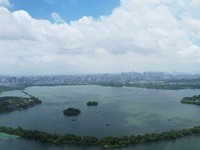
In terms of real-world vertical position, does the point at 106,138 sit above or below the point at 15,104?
below

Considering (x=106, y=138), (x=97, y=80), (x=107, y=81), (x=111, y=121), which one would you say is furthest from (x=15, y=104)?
(x=97, y=80)

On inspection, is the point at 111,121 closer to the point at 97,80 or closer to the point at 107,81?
the point at 107,81

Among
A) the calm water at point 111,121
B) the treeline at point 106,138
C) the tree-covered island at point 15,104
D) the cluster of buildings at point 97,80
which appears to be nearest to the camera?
the treeline at point 106,138

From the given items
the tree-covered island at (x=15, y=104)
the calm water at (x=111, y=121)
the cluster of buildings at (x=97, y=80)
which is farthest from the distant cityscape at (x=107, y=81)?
the calm water at (x=111, y=121)

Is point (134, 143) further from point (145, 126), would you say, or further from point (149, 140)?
point (145, 126)

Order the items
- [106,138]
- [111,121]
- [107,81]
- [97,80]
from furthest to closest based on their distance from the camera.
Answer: [97,80], [107,81], [111,121], [106,138]

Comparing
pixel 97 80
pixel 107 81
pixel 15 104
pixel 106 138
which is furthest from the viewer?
pixel 97 80

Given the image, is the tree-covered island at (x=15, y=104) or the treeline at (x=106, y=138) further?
the tree-covered island at (x=15, y=104)

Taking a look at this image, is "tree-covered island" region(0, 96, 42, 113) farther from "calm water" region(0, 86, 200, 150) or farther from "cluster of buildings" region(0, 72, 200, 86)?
"cluster of buildings" region(0, 72, 200, 86)

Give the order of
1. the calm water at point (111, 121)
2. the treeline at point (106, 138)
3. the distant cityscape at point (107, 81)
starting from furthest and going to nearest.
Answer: the distant cityscape at point (107, 81) < the calm water at point (111, 121) < the treeline at point (106, 138)

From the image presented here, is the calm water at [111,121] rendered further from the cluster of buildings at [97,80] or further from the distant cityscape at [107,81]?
the cluster of buildings at [97,80]

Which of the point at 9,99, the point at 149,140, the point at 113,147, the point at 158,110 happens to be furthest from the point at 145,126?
the point at 9,99
